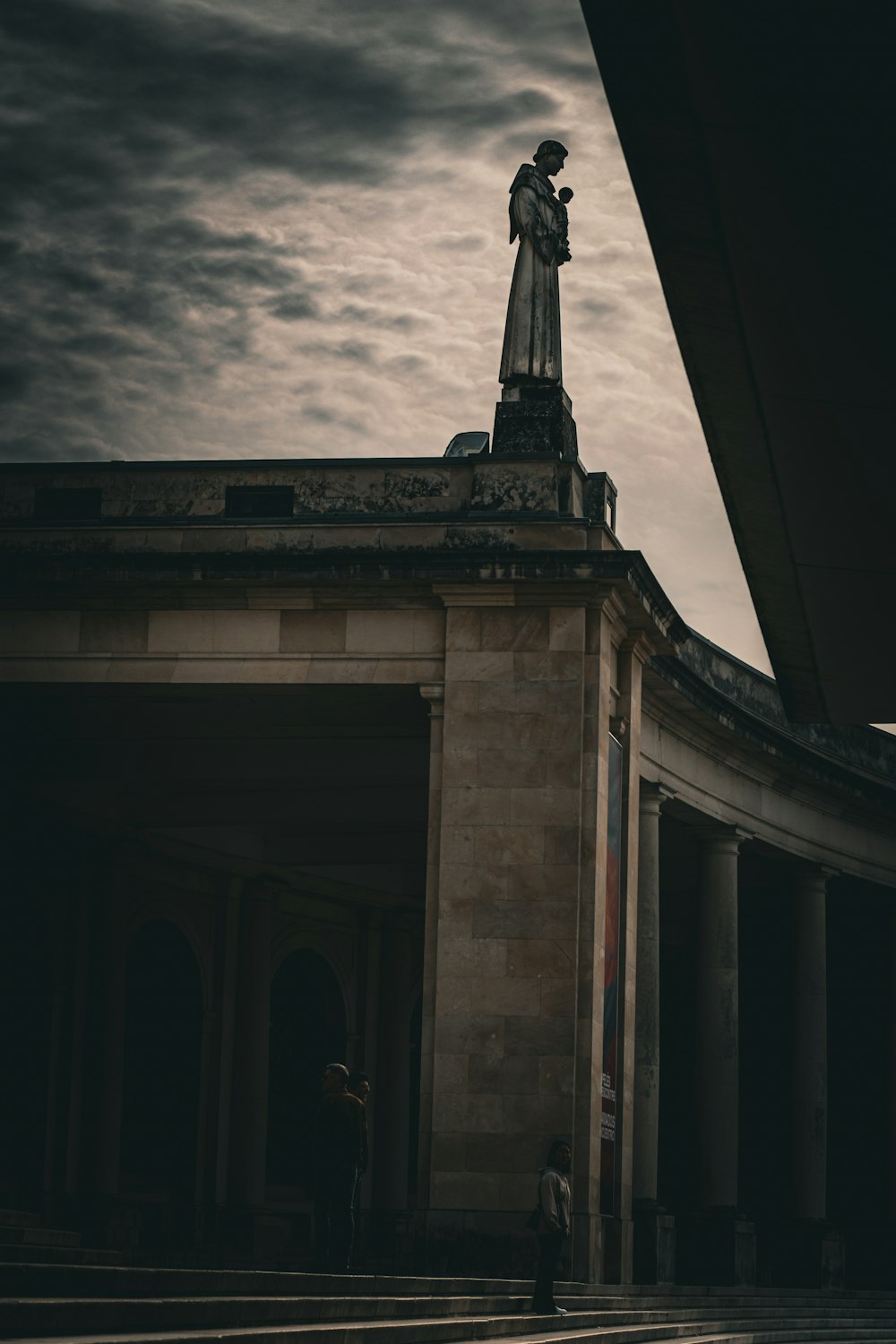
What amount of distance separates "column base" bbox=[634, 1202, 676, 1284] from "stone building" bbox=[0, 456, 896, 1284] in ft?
0.14

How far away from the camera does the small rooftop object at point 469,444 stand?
2742cm

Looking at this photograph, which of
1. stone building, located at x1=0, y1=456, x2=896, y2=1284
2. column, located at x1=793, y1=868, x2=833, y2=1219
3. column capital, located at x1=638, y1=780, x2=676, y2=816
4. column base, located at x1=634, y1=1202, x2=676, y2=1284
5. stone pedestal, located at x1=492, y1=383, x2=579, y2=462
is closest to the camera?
stone building, located at x1=0, y1=456, x2=896, y2=1284

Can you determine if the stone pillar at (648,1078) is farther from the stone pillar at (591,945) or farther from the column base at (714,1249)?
the stone pillar at (591,945)

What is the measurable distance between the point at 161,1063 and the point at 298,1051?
16.7 feet

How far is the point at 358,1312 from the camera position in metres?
13.8

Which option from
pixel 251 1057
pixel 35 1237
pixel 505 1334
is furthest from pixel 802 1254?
pixel 505 1334

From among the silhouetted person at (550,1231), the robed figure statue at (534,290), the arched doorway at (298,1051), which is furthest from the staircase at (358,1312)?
the arched doorway at (298,1051)

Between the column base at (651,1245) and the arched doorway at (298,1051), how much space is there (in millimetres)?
13458

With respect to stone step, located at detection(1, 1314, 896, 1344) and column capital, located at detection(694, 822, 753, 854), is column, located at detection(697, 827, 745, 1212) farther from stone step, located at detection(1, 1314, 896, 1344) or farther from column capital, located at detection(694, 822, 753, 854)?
stone step, located at detection(1, 1314, 896, 1344)

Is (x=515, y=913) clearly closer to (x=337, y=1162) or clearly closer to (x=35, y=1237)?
(x=337, y=1162)

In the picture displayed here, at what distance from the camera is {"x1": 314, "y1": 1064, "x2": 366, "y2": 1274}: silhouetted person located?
18422mm

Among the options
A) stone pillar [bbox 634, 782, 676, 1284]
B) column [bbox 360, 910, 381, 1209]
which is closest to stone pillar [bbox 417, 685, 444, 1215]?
stone pillar [bbox 634, 782, 676, 1284]

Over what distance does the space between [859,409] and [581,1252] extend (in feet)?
47.5

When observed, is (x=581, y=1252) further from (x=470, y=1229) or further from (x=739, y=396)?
(x=739, y=396)
